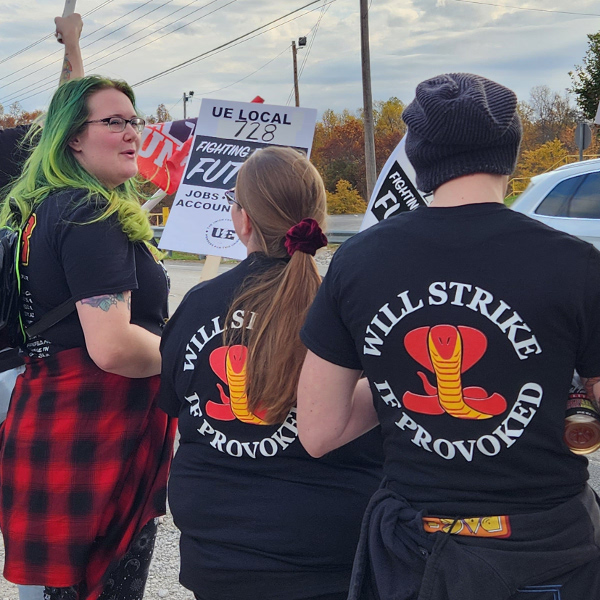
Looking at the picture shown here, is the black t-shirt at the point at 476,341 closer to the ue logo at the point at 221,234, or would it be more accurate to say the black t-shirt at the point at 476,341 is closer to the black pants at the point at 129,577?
the black pants at the point at 129,577

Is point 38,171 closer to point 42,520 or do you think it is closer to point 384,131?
point 42,520

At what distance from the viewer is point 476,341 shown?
1.21 m

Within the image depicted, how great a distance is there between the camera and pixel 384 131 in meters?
54.3

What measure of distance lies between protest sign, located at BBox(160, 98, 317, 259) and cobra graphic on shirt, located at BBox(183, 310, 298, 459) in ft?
4.97

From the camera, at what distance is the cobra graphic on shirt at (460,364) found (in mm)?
1198

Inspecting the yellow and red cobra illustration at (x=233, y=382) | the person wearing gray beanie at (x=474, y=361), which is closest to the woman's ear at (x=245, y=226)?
the yellow and red cobra illustration at (x=233, y=382)

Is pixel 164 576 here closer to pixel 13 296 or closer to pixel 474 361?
pixel 13 296

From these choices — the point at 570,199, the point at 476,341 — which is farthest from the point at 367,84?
the point at 476,341

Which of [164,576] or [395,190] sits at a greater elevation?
[395,190]

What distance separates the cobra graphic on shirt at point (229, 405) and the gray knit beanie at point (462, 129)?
0.57 m

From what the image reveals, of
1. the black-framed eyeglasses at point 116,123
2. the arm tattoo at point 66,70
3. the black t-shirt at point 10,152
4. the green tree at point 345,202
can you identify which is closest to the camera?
the black-framed eyeglasses at point 116,123

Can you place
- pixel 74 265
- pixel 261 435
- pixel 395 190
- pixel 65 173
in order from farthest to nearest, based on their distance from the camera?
1. pixel 395 190
2. pixel 65 173
3. pixel 74 265
4. pixel 261 435

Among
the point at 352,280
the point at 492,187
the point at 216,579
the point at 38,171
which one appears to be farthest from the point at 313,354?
the point at 38,171

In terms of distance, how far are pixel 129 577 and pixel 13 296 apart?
2.94ft
